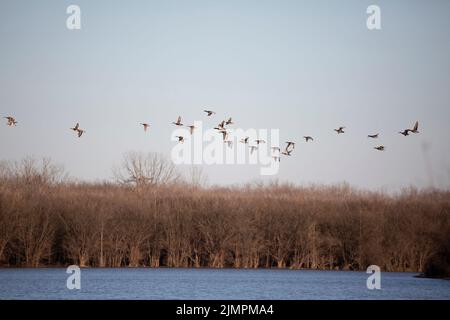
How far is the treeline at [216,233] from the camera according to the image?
2013 inches

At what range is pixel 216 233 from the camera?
53.9 m

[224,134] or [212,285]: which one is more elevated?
[224,134]

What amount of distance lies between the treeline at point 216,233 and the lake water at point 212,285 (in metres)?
1.58

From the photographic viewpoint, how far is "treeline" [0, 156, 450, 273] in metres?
51.1

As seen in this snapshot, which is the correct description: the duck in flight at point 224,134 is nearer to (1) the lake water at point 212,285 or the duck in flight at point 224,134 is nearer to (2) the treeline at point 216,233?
(1) the lake water at point 212,285

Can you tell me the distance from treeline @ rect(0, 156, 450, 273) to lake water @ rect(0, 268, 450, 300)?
1.58 metres

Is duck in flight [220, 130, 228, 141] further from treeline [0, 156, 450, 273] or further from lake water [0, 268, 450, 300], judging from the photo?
treeline [0, 156, 450, 273]

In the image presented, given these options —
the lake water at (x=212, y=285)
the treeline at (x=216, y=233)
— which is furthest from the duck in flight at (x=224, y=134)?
the treeline at (x=216, y=233)

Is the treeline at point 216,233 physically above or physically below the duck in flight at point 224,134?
below

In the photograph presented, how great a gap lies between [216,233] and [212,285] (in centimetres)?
1035

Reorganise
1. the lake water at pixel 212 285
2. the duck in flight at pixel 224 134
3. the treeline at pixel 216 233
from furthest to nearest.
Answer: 1. the treeline at pixel 216 233
2. the lake water at pixel 212 285
3. the duck in flight at pixel 224 134

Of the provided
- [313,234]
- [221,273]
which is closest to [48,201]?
[221,273]
